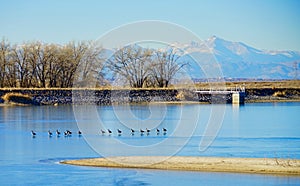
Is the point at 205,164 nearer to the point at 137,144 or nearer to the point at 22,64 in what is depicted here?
the point at 137,144

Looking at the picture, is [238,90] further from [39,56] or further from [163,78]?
[39,56]

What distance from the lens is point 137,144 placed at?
116 feet

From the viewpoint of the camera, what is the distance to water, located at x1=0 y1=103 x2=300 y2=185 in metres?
25.3

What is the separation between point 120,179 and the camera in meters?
25.4

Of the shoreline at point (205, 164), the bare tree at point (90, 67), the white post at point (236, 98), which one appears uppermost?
the bare tree at point (90, 67)

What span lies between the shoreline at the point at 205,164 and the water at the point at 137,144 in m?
0.65

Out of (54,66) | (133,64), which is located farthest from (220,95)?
(54,66)

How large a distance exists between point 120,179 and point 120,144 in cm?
1024

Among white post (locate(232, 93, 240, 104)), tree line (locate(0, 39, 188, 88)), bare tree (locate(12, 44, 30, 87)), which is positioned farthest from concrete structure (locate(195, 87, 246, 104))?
bare tree (locate(12, 44, 30, 87))

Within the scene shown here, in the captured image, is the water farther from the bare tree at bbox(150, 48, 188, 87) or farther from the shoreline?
the bare tree at bbox(150, 48, 188, 87)

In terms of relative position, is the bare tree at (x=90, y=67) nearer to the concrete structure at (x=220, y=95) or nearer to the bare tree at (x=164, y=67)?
the bare tree at (x=164, y=67)

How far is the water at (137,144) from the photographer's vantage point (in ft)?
82.9

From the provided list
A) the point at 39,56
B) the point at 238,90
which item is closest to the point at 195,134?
the point at 238,90

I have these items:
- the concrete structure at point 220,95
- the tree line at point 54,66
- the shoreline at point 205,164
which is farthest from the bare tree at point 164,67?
the shoreline at point 205,164
